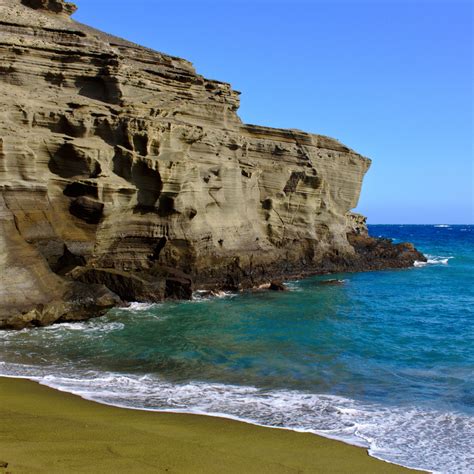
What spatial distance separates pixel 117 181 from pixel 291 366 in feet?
44.5

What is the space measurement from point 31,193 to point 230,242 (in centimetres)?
1250

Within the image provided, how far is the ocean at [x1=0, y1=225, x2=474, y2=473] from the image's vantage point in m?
11.6

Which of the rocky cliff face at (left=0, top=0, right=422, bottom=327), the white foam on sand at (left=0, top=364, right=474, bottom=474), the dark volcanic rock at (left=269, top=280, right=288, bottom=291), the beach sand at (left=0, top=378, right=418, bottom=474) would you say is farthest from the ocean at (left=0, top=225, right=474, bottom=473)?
the dark volcanic rock at (left=269, top=280, right=288, bottom=291)

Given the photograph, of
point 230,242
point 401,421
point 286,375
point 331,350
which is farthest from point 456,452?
point 230,242

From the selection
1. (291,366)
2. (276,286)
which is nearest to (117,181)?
→ (276,286)

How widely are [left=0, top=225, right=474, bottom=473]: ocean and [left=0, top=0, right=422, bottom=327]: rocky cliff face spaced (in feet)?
6.28

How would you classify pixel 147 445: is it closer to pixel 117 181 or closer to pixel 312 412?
pixel 312 412

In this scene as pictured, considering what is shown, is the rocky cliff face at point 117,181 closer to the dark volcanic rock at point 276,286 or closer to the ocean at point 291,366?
the dark volcanic rock at point 276,286

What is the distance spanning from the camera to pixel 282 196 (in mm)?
38250

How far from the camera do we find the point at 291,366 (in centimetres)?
1619

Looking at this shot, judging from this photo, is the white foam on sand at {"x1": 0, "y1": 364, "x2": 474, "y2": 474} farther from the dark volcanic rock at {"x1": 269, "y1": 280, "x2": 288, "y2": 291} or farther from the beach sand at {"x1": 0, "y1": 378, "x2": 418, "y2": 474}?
the dark volcanic rock at {"x1": 269, "y1": 280, "x2": 288, "y2": 291}

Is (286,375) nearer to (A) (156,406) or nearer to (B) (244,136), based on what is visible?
(A) (156,406)

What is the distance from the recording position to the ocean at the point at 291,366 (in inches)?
457

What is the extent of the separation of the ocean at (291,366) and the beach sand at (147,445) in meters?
0.64
